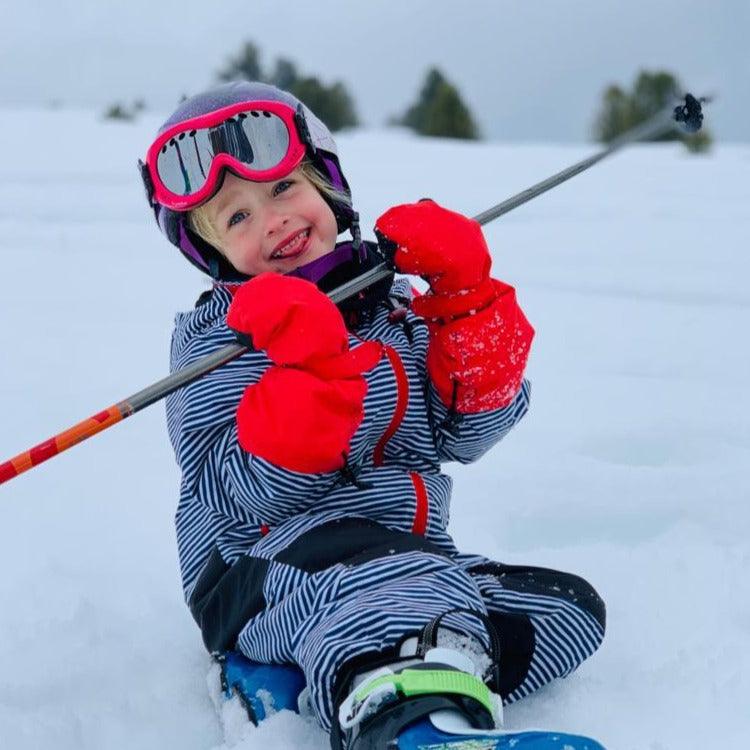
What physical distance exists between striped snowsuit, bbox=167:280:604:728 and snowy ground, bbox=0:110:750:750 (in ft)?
0.40

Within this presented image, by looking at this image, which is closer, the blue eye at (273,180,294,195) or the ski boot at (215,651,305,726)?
the ski boot at (215,651,305,726)

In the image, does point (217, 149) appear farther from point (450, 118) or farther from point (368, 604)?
point (450, 118)

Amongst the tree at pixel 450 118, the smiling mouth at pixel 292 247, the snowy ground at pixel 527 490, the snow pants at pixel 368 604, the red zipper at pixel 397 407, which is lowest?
the tree at pixel 450 118

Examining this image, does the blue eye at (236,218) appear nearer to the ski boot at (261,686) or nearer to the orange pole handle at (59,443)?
the orange pole handle at (59,443)

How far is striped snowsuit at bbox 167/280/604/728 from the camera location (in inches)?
63.2

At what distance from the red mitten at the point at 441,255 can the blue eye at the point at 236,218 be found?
11.2 inches

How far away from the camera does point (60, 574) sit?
224 centimetres

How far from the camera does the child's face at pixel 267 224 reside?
2049mm

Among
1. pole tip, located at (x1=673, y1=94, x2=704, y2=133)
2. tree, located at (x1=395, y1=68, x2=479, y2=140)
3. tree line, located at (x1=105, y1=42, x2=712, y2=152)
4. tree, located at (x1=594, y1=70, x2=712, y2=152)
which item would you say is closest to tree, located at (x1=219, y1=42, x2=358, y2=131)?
tree line, located at (x1=105, y1=42, x2=712, y2=152)

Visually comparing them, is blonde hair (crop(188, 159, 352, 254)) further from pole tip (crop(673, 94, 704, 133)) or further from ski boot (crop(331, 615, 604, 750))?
ski boot (crop(331, 615, 604, 750))

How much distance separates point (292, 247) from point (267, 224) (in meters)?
0.06

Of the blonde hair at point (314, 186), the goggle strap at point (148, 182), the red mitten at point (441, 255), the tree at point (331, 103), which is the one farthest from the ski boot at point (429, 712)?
the tree at point (331, 103)

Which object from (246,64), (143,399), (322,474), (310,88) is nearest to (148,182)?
(143,399)

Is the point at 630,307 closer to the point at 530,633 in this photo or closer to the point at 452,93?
the point at 530,633
